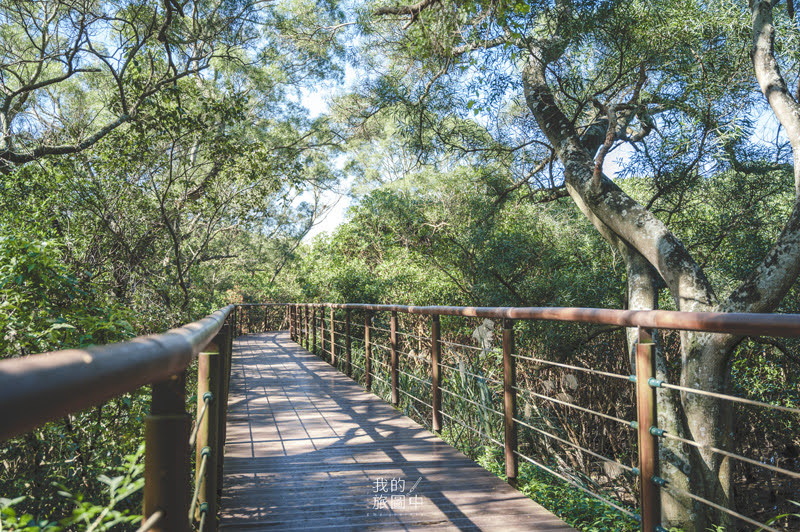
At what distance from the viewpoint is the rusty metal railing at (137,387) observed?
46 cm

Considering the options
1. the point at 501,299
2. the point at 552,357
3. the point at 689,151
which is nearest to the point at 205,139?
the point at 501,299

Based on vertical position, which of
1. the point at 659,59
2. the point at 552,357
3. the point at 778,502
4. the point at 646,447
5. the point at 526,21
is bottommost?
the point at 778,502

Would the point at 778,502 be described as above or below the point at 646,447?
below

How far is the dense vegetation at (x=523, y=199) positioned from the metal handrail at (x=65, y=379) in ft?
7.47

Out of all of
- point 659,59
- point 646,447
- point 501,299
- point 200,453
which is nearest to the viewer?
point 200,453

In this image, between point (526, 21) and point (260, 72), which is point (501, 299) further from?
point (260, 72)

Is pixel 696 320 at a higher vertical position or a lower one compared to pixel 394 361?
higher

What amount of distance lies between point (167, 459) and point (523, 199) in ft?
30.3

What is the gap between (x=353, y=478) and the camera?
128 inches

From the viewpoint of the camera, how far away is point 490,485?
3.05 metres

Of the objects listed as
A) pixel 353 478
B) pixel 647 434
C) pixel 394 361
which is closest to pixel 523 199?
pixel 394 361

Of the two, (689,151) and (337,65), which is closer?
(689,151)

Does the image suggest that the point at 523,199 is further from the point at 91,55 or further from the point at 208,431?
the point at 91,55

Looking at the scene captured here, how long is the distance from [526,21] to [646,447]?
5902 mm
